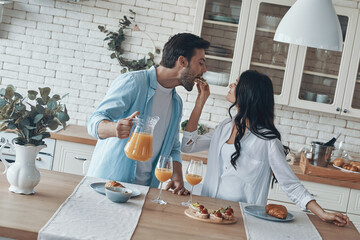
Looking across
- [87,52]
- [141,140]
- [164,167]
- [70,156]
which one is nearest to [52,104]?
[141,140]

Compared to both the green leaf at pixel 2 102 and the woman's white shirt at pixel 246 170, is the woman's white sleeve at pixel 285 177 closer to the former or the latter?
the woman's white shirt at pixel 246 170

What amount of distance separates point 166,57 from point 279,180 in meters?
0.94

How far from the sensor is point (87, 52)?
438 centimetres

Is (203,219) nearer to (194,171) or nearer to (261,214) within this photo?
(194,171)

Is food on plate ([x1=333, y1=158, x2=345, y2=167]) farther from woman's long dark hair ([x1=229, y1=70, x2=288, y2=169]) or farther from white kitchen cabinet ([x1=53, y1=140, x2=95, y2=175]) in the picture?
white kitchen cabinet ([x1=53, y1=140, x2=95, y2=175])

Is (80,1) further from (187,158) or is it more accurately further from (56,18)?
(187,158)

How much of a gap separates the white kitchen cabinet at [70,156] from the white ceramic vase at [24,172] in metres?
1.75

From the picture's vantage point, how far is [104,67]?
4391 mm

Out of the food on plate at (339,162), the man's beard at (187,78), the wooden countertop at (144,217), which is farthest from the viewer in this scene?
the food on plate at (339,162)

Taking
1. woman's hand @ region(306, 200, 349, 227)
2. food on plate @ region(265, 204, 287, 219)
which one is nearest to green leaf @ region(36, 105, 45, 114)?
food on plate @ region(265, 204, 287, 219)

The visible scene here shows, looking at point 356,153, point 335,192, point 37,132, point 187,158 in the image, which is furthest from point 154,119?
point 356,153

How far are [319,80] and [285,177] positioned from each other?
6.00 feet

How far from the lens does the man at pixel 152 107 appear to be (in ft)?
8.27

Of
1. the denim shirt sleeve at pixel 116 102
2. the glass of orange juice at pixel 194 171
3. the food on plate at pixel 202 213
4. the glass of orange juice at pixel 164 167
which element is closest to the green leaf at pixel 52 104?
the denim shirt sleeve at pixel 116 102
